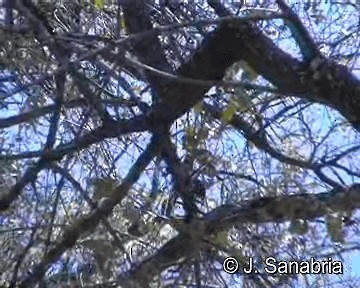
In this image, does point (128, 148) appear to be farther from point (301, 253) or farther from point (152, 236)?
point (301, 253)

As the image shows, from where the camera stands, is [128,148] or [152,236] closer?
[152,236]

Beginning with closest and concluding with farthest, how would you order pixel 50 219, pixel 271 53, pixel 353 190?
pixel 353 190 < pixel 50 219 < pixel 271 53

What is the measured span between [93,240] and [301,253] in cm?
70

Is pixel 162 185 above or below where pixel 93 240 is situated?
above

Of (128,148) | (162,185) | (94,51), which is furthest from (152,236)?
(94,51)

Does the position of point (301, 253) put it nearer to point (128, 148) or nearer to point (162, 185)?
point (162, 185)

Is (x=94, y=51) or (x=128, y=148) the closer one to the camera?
(x=94, y=51)

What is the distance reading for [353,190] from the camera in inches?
103

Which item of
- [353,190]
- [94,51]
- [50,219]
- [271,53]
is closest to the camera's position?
[94,51]

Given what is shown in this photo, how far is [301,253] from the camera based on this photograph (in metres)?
2.88

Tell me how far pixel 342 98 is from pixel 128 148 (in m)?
0.81

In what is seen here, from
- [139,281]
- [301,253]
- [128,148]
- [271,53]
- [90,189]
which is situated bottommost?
[139,281]

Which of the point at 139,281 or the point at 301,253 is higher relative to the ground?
the point at 301,253

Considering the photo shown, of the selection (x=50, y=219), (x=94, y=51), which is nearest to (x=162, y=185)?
(x=50, y=219)
